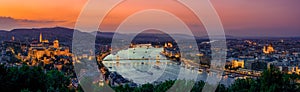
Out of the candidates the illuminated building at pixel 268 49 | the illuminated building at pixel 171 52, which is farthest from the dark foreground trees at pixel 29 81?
the illuminated building at pixel 268 49

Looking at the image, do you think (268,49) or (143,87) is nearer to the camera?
(143,87)

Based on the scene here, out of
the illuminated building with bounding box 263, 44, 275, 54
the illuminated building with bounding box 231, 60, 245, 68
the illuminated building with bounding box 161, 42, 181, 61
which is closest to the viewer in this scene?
the illuminated building with bounding box 231, 60, 245, 68

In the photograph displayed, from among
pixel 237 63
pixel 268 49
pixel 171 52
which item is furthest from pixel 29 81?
pixel 268 49

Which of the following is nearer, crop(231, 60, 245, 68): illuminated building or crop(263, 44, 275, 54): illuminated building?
crop(231, 60, 245, 68): illuminated building

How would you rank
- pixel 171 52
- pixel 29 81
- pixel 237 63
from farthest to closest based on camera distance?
pixel 171 52
pixel 237 63
pixel 29 81

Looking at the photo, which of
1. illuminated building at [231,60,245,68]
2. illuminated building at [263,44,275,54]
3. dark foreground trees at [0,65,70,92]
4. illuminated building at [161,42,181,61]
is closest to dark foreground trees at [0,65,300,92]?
dark foreground trees at [0,65,70,92]

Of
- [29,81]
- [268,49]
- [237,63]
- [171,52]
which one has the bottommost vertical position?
[237,63]

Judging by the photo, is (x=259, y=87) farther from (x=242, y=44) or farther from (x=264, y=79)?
(x=242, y=44)

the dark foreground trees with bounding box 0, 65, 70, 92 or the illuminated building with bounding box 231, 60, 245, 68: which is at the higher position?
the dark foreground trees with bounding box 0, 65, 70, 92

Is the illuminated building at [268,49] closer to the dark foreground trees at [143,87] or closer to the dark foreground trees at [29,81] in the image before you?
the dark foreground trees at [143,87]

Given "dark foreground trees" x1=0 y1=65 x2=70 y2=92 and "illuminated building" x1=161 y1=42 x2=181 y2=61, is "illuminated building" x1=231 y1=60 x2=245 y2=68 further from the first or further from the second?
"dark foreground trees" x1=0 y1=65 x2=70 y2=92

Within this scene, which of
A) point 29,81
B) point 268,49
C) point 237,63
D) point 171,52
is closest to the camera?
point 29,81

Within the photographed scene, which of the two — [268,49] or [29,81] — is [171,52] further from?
[29,81]
